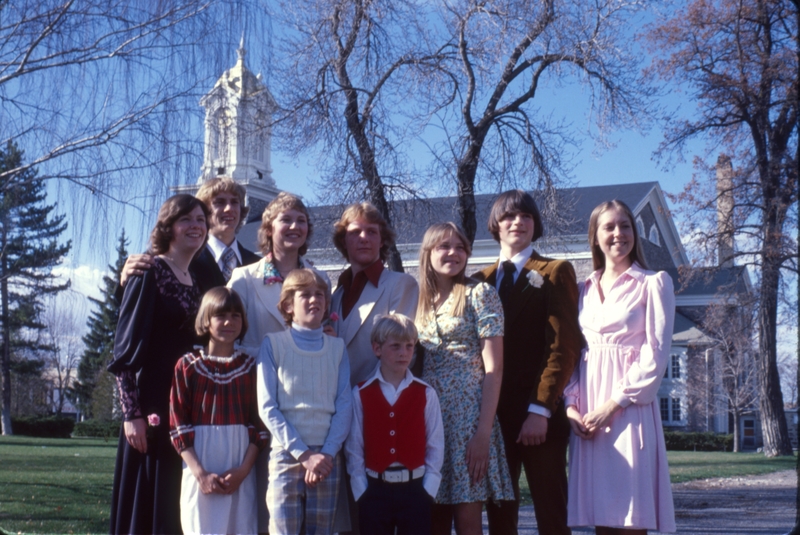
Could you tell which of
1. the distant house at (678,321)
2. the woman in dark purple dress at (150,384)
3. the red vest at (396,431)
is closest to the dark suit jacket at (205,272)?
the woman in dark purple dress at (150,384)

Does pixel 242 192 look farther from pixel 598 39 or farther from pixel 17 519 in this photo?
pixel 598 39

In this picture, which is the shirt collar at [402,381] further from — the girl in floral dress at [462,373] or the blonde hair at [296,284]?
the blonde hair at [296,284]

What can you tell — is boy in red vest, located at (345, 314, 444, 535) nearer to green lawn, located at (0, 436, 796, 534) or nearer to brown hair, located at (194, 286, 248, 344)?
brown hair, located at (194, 286, 248, 344)

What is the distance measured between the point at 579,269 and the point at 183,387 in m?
28.9

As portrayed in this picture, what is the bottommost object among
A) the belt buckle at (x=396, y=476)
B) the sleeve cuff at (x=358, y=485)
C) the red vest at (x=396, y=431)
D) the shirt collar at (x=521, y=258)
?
the sleeve cuff at (x=358, y=485)

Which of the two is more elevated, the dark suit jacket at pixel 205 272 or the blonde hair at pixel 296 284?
the dark suit jacket at pixel 205 272

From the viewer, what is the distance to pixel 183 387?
3869mm

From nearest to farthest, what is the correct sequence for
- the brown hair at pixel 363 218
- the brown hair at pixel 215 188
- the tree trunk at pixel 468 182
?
the brown hair at pixel 363 218, the brown hair at pixel 215 188, the tree trunk at pixel 468 182

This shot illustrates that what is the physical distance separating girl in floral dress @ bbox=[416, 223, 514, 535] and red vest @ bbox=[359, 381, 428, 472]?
0.24 m

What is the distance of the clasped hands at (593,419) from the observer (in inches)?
153

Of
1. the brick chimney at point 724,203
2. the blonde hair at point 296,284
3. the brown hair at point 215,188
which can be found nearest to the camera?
the blonde hair at point 296,284

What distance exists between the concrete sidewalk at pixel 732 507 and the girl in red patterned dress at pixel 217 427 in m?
4.16

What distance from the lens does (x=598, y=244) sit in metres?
4.26

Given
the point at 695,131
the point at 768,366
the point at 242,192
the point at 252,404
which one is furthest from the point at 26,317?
the point at 768,366
